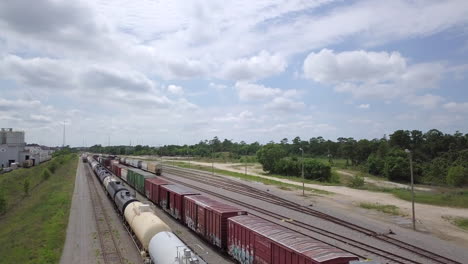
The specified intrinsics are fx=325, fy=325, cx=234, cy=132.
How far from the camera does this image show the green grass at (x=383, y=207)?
125 ft

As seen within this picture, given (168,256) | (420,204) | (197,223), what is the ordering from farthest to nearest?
1. (420,204)
2. (197,223)
3. (168,256)

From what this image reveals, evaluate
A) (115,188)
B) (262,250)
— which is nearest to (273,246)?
(262,250)

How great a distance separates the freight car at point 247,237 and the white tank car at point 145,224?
60.4 inches

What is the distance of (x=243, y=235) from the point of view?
17484mm

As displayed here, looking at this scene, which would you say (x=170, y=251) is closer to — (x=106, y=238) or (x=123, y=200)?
(x=106, y=238)

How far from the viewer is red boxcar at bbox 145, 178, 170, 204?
37.0 meters

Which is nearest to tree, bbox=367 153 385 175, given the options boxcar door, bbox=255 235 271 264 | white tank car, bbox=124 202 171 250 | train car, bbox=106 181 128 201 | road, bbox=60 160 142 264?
train car, bbox=106 181 128 201

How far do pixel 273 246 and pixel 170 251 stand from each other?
15.2ft

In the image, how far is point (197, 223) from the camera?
24.6 metres

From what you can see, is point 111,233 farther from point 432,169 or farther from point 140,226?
point 432,169

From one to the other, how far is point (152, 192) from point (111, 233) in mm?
12460

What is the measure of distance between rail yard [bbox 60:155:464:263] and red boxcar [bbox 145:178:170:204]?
12 cm

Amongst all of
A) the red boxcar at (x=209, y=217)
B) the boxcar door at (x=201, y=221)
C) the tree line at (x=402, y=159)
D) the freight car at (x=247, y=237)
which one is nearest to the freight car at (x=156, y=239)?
the freight car at (x=247, y=237)

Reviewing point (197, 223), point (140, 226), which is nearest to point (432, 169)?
point (197, 223)
